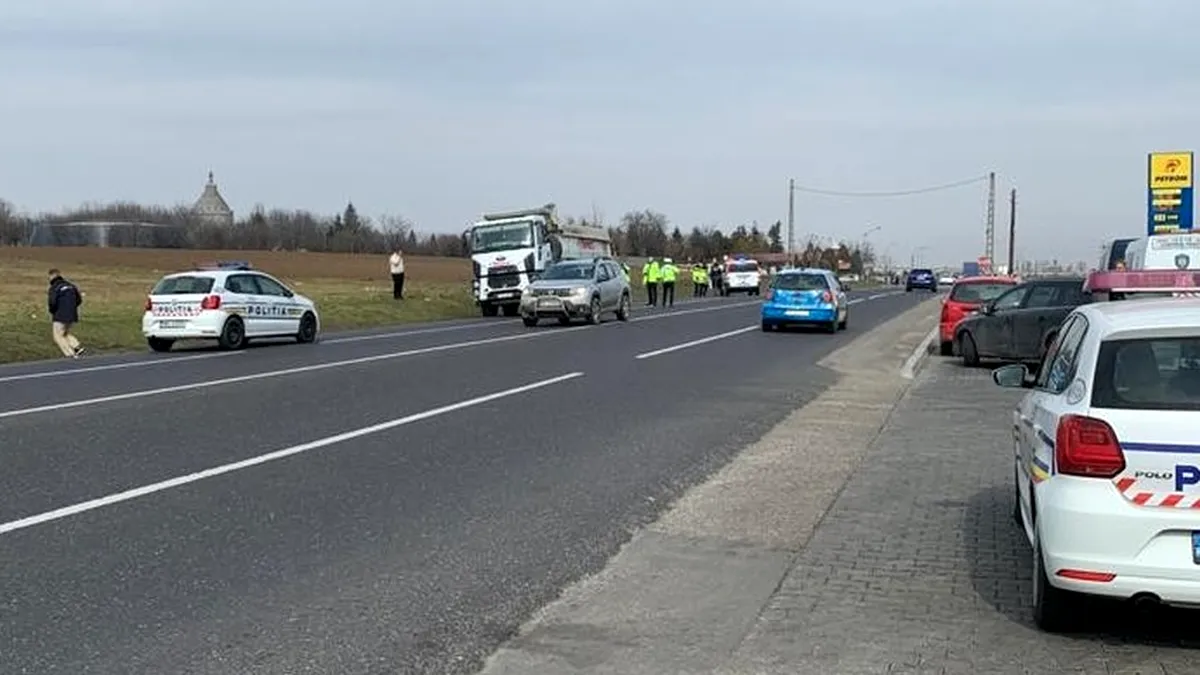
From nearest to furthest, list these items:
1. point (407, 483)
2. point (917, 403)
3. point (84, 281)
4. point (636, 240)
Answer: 1. point (407, 483)
2. point (917, 403)
3. point (84, 281)
4. point (636, 240)

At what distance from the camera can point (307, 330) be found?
85.3 ft

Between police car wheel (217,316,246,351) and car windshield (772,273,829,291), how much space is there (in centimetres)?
1309

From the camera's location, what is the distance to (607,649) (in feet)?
17.7

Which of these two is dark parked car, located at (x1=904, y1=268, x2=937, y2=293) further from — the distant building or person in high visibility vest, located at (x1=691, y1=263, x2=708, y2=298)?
the distant building

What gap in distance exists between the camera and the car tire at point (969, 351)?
2049 cm

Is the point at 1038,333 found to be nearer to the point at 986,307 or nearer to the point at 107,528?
the point at 986,307

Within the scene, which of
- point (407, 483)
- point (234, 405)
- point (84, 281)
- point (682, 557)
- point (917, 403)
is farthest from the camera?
point (84, 281)

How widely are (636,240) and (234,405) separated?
448ft

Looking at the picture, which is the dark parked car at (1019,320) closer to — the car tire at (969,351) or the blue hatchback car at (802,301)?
the car tire at (969,351)

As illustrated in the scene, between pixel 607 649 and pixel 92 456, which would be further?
pixel 92 456

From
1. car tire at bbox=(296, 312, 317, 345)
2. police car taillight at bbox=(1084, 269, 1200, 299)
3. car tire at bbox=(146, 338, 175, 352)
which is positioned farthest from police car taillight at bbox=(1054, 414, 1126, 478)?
car tire at bbox=(296, 312, 317, 345)

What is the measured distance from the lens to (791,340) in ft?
88.3

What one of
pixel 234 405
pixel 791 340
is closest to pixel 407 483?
pixel 234 405

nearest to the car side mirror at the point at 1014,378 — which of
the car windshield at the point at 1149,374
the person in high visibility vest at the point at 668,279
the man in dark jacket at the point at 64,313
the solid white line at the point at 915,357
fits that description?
the car windshield at the point at 1149,374
